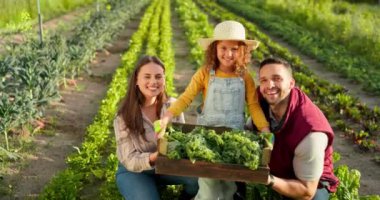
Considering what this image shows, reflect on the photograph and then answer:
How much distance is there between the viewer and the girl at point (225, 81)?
4.07m

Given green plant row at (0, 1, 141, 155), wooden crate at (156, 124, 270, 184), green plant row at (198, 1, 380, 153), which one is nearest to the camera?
wooden crate at (156, 124, 270, 184)

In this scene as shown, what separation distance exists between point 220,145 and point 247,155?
0.94ft

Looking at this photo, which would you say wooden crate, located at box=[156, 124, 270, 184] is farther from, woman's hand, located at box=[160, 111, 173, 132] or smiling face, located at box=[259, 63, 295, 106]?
smiling face, located at box=[259, 63, 295, 106]

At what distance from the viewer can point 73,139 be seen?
752 cm

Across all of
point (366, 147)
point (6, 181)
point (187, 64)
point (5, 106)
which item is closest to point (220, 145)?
point (6, 181)

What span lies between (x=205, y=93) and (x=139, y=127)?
2.28ft

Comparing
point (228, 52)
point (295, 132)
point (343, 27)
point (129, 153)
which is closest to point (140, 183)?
point (129, 153)

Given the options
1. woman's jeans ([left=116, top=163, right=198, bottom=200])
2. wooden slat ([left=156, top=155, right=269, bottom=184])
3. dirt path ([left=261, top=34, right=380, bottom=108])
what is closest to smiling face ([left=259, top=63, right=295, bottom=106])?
wooden slat ([left=156, top=155, right=269, bottom=184])

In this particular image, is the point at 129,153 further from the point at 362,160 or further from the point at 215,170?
the point at 362,160

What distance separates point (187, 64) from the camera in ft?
42.9

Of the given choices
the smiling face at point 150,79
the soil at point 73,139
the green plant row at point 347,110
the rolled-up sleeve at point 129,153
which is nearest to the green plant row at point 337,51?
the soil at point 73,139

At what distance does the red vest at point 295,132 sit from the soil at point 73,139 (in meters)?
2.85

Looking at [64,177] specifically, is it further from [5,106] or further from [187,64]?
[187,64]

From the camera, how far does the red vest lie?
3.44 m
